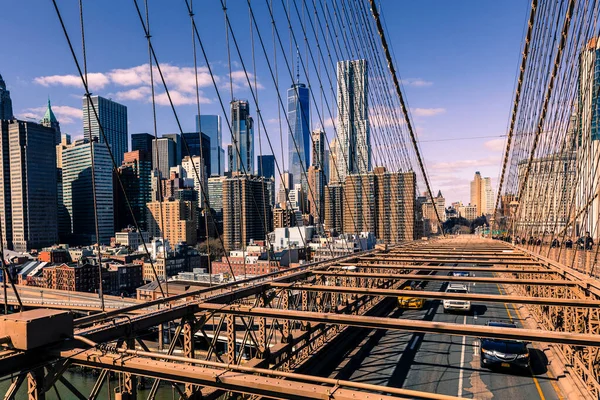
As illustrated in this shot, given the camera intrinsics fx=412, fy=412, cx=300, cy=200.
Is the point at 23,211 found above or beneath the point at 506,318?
above

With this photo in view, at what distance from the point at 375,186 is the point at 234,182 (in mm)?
39877

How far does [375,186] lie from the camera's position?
200 feet

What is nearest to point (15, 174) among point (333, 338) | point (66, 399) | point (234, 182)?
point (234, 182)

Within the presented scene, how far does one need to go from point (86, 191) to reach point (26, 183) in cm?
3236

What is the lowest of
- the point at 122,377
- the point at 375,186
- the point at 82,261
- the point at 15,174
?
the point at 82,261

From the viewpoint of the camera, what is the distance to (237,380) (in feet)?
11.9

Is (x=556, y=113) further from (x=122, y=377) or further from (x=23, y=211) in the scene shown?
(x=23, y=211)

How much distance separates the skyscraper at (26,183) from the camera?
10594cm

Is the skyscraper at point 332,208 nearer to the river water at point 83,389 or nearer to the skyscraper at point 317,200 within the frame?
the skyscraper at point 317,200

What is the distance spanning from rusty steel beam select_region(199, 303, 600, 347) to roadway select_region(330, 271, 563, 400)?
4.92 metres

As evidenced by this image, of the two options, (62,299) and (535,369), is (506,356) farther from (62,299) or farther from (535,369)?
(62,299)

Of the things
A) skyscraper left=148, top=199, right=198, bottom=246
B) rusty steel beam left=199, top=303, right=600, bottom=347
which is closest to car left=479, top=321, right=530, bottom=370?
rusty steel beam left=199, top=303, right=600, bottom=347

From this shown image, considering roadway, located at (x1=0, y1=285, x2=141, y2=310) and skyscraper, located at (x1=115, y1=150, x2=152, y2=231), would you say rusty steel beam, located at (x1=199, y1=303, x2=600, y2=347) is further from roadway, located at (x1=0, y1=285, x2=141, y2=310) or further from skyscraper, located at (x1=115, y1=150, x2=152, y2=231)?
skyscraper, located at (x1=115, y1=150, x2=152, y2=231)

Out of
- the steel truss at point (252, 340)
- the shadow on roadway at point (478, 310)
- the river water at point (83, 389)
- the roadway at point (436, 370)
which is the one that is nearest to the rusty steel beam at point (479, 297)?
the steel truss at point (252, 340)
